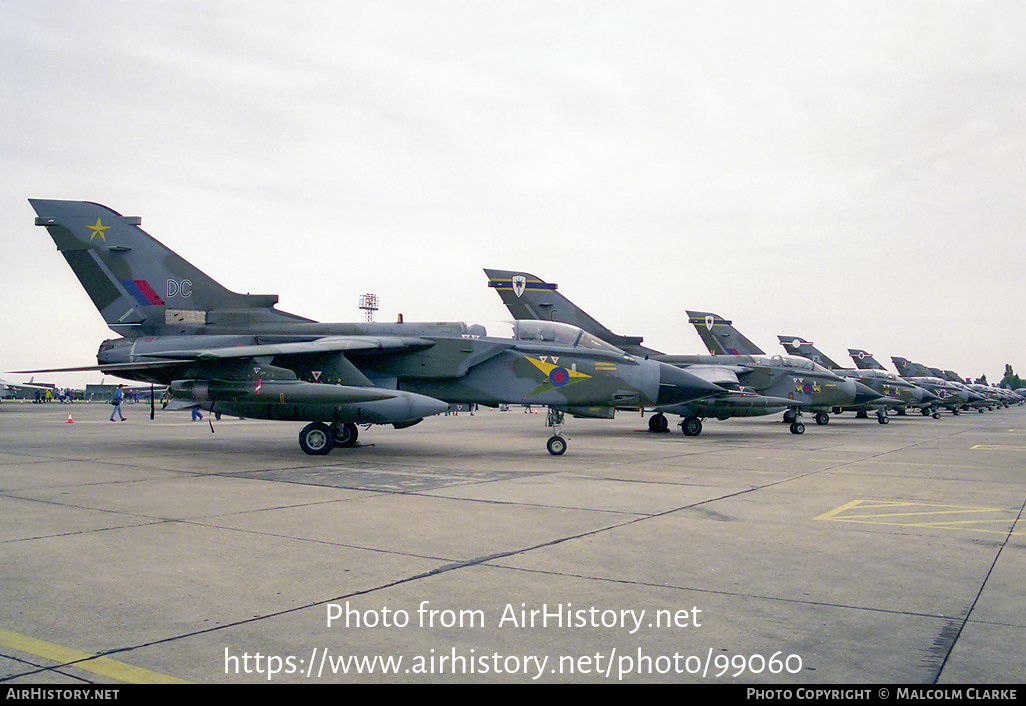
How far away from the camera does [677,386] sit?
15.2 m

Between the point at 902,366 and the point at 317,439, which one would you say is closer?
the point at 317,439

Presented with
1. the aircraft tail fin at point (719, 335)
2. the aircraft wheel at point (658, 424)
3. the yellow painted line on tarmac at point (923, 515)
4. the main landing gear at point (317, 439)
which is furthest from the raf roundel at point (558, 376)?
the aircraft tail fin at point (719, 335)

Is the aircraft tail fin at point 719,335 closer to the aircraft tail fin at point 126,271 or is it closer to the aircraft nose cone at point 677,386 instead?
the aircraft nose cone at point 677,386

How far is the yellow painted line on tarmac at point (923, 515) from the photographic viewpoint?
712 cm

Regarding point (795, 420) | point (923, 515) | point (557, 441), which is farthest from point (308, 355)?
point (795, 420)

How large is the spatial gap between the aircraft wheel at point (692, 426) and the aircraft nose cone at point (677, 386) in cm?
621

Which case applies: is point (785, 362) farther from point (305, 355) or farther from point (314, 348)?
point (314, 348)

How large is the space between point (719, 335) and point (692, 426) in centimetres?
1221

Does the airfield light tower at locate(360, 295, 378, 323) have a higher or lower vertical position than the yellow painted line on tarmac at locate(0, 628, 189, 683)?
higher

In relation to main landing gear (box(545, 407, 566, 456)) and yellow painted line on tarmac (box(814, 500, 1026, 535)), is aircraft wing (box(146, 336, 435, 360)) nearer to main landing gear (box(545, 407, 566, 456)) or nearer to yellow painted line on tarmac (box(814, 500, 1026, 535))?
main landing gear (box(545, 407, 566, 456))

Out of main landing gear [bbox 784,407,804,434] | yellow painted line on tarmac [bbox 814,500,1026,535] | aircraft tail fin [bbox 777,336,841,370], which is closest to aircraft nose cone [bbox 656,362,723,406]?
yellow painted line on tarmac [bbox 814,500,1026,535]

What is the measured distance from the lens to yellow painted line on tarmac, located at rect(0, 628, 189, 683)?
3.20 meters

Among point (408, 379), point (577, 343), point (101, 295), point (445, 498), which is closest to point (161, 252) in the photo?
point (101, 295)

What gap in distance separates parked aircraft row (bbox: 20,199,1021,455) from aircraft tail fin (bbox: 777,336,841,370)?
31394 mm
